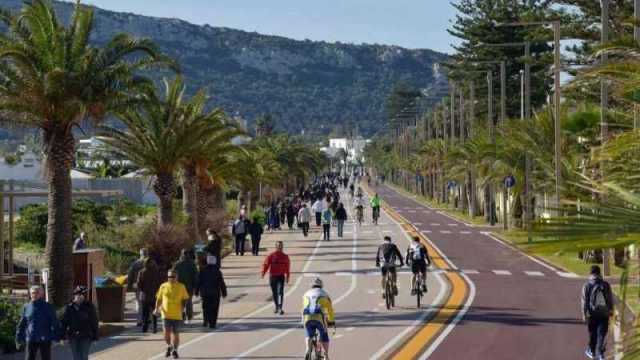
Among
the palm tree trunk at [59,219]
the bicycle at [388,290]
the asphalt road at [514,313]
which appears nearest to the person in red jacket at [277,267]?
the bicycle at [388,290]

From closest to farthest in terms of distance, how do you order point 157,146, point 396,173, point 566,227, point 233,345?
point 566,227, point 233,345, point 157,146, point 396,173

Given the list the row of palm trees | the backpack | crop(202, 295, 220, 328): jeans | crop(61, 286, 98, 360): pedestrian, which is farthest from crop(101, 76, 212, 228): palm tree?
the backpack

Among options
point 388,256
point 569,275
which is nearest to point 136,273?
point 388,256

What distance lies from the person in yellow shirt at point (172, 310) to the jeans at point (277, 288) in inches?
219

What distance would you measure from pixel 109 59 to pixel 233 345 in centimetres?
738

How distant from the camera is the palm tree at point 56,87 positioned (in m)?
22.4

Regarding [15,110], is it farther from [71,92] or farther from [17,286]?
[17,286]

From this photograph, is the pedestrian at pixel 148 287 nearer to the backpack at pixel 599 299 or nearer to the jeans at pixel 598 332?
the jeans at pixel 598 332

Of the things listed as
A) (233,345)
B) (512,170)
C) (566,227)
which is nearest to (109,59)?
(233,345)

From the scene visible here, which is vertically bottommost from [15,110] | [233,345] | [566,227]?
[233,345]

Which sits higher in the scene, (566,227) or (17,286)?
(566,227)

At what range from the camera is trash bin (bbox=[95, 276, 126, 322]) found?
75.4 ft

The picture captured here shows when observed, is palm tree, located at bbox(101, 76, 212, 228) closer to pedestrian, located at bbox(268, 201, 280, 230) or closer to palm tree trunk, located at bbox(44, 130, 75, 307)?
palm tree trunk, located at bbox(44, 130, 75, 307)

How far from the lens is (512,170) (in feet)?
168
